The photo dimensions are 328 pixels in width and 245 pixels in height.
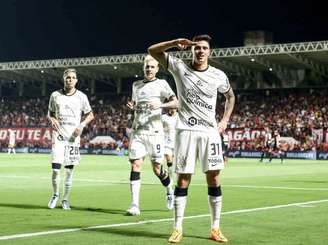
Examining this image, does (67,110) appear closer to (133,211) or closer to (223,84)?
(133,211)

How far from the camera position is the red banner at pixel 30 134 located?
209ft

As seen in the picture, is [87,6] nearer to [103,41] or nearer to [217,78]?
[103,41]

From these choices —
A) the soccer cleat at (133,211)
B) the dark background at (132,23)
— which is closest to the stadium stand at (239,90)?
the dark background at (132,23)

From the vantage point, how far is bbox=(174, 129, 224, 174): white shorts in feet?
25.9

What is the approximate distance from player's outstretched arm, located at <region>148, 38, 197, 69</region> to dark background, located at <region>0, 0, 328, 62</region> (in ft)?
180

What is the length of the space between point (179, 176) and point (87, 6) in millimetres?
61224

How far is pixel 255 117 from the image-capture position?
187ft

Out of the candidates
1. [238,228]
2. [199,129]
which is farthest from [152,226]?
[199,129]

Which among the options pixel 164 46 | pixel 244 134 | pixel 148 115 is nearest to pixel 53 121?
pixel 148 115

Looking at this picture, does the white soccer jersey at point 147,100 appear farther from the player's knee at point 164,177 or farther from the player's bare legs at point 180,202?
the player's bare legs at point 180,202

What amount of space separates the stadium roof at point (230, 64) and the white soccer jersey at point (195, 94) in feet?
143

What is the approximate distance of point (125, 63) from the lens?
197 feet

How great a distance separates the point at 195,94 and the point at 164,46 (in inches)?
29.0

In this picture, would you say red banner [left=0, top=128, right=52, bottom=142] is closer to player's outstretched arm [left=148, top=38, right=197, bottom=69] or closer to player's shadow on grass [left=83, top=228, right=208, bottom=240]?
player's shadow on grass [left=83, top=228, right=208, bottom=240]
